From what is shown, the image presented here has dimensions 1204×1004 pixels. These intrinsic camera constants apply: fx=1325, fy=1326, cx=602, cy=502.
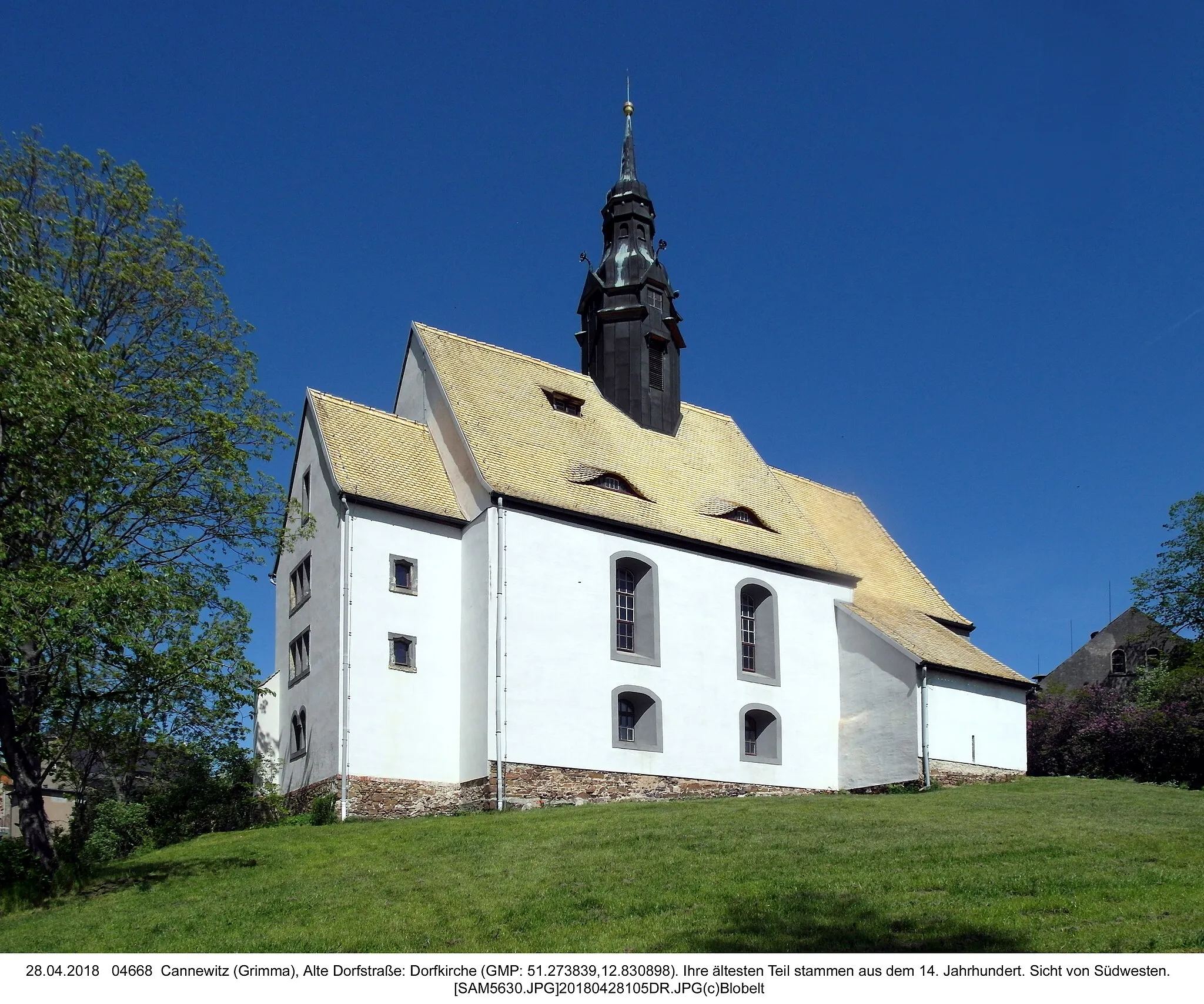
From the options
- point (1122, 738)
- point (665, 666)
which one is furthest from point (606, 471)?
point (1122, 738)

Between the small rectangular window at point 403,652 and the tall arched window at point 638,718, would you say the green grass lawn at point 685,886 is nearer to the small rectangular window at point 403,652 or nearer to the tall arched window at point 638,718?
the small rectangular window at point 403,652

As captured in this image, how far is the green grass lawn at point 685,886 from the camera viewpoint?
13.0 m

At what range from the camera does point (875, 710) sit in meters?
32.8

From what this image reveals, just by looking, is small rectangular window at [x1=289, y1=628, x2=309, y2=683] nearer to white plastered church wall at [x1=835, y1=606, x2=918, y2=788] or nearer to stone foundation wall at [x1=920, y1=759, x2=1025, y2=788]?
white plastered church wall at [x1=835, y1=606, x2=918, y2=788]

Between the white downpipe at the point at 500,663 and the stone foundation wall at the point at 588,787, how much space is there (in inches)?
5.3

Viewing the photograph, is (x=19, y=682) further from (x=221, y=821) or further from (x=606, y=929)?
(x=606, y=929)

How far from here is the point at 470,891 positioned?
1661cm

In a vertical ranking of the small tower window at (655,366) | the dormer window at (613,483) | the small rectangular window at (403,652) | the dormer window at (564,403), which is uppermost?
the small tower window at (655,366)

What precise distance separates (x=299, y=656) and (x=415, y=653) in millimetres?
3646

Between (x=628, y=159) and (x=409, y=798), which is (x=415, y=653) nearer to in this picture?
(x=409, y=798)

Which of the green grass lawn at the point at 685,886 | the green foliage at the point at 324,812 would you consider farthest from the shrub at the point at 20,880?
the green foliage at the point at 324,812

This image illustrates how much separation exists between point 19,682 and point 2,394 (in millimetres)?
5186

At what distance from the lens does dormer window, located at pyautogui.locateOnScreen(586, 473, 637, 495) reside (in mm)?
31703
